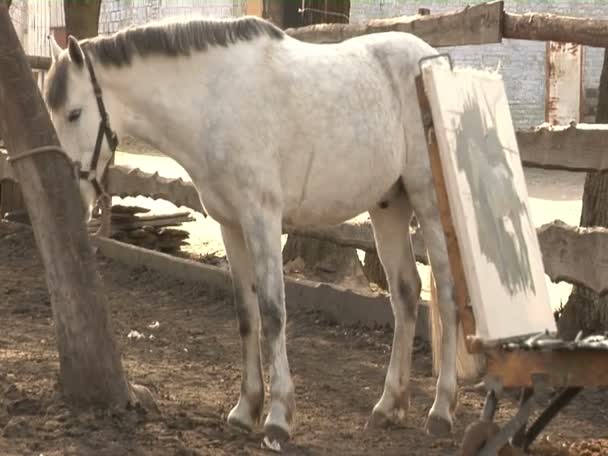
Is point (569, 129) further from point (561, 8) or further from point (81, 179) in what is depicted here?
point (561, 8)

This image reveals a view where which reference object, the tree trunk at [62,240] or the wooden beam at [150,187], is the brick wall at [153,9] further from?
the tree trunk at [62,240]

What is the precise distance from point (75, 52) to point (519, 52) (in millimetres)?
17268

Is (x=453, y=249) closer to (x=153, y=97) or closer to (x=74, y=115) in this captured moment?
(x=153, y=97)

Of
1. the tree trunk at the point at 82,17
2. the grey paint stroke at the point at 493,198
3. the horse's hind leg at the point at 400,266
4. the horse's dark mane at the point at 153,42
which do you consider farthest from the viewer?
the tree trunk at the point at 82,17

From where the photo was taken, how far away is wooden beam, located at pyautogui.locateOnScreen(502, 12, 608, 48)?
676 centimetres

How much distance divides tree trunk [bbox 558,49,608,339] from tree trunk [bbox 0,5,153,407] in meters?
2.76

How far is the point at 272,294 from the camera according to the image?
5.43 meters

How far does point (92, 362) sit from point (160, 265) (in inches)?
164

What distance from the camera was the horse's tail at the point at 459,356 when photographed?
20.0 feet

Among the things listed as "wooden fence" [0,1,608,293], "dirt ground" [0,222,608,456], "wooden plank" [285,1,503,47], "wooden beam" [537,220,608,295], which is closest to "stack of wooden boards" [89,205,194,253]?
"dirt ground" [0,222,608,456]

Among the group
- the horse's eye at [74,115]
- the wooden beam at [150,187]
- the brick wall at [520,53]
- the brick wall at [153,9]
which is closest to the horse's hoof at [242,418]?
the horse's eye at [74,115]

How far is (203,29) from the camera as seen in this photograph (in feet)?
18.5

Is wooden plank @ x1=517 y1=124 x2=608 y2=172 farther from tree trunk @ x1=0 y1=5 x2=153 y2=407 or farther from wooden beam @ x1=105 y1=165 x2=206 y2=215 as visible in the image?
wooden beam @ x1=105 y1=165 x2=206 y2=215

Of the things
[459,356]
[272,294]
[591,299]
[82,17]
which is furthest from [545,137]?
[82,17]
